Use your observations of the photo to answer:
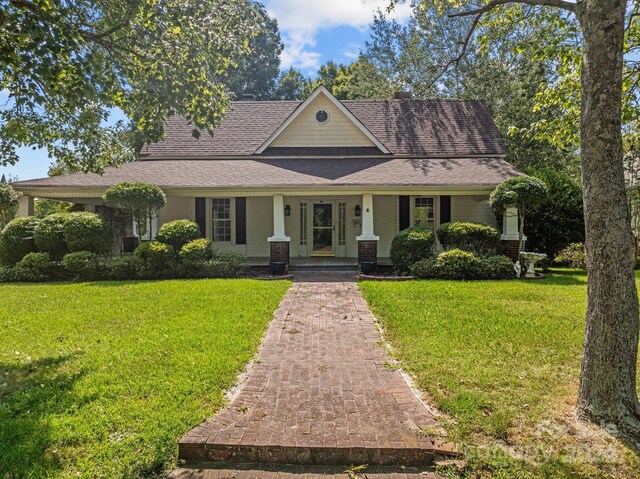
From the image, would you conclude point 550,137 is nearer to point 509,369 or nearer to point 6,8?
point 509,369

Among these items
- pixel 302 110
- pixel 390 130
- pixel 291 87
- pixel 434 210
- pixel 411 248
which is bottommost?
pixel 411 248

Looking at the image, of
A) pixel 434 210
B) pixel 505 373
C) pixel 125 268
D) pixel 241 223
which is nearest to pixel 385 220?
pixel 434 210

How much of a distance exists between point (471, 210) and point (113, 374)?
531 inches

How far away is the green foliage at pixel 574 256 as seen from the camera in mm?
12945

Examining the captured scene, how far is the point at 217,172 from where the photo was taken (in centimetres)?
1400

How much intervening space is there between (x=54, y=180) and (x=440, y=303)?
40.5ft

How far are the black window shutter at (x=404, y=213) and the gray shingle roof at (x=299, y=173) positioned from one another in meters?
1.15

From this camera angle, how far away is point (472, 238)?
1203cm

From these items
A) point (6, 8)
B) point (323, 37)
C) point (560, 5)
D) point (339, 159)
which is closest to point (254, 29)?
point (6, 8)

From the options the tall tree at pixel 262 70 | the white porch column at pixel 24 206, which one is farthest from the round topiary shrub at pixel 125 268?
the tall tree at pixel 262 70

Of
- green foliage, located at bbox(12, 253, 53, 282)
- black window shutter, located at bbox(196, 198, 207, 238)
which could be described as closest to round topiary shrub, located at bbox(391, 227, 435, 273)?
black window shutter, located at bbox(196, 198, 207, 238)

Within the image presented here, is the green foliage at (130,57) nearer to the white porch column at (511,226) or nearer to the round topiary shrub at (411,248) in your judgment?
the round topiary shrub at (411,248)

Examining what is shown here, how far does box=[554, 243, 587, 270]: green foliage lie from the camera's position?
12.9 metres

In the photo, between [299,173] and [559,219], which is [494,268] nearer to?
[559,219]
